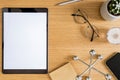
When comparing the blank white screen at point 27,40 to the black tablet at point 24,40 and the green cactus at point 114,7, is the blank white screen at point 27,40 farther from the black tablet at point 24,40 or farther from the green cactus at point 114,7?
the green cactus at point 114,7

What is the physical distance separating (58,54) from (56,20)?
0.39ft

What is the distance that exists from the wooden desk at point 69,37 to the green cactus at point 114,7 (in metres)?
0.07

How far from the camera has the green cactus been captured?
105 cm

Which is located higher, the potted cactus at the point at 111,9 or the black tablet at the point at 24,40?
the potted cactus at the point at 111,9

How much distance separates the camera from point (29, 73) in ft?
3.66

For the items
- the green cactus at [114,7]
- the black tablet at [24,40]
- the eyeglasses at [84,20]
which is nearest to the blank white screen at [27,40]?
the black tablet at [24,40]

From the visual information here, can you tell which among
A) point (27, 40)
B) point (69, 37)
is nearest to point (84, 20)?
point (69, 37)

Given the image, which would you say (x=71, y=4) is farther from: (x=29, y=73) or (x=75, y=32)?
(x=29, y=73)

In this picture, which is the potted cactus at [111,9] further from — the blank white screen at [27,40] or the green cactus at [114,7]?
the blank white screen at [27,40]

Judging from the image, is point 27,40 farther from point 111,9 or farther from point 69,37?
point 111,9

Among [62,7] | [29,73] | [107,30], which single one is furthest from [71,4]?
[29,73]

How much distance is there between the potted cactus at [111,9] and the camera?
1.05 m

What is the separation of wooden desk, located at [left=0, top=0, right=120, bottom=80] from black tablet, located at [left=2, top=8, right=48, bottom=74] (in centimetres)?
2

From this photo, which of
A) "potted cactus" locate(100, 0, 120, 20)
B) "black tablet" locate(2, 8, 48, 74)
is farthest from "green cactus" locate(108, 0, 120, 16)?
"black tablet" locate(2, 8, 48, 74)
